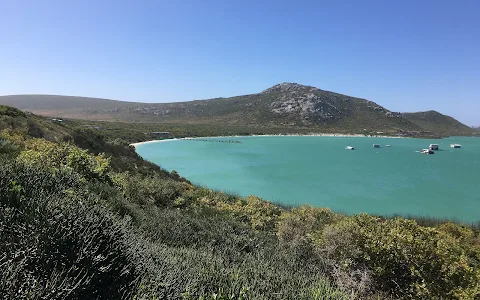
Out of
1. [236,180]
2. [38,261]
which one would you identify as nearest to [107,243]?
[38,261]

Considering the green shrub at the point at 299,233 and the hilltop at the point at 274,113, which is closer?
the green shrub at the point at 299,233

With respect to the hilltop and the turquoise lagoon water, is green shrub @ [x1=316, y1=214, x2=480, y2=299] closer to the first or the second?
the turquoise lagoon water

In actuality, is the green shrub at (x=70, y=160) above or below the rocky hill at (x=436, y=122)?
below

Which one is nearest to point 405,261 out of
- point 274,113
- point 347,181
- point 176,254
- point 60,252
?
point 176,254

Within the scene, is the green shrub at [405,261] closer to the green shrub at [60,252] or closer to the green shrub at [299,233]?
the green shrub at [299,233]

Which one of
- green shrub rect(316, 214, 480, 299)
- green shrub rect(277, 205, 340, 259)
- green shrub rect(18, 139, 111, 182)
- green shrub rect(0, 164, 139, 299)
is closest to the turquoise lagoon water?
green shrub rect(277, 205, 340, 259)

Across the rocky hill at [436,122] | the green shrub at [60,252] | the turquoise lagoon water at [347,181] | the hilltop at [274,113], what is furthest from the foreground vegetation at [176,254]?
the rocky hill at [436,122]
